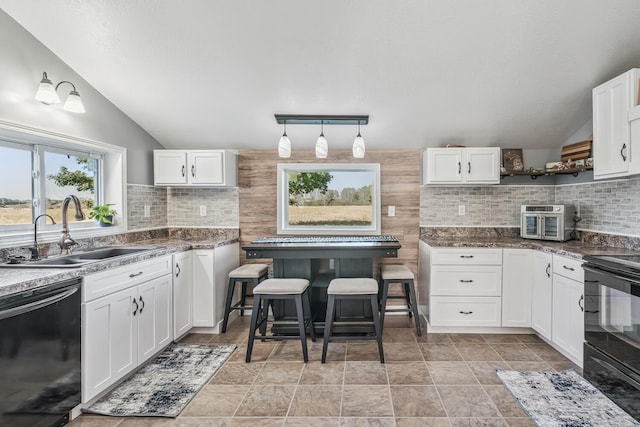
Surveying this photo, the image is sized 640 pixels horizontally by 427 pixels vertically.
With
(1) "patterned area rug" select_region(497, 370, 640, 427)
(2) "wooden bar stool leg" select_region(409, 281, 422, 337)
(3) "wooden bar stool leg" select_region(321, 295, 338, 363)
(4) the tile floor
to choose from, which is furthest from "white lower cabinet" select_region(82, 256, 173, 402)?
(1) "patterned area rug" select_region(497, 370, 640, 427)

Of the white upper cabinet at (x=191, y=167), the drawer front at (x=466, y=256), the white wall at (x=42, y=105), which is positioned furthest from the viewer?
the white upper cabinet at (x=191, y=167)

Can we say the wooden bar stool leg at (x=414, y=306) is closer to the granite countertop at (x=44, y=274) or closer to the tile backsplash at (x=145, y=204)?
the granite countertop at (x=44, y=274)

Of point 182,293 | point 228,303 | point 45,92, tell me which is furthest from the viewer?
point 228,303

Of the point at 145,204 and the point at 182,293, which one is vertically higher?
the point at 145,204

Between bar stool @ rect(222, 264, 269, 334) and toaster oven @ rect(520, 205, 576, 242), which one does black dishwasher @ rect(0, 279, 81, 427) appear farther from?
toaster oven @ rect(520, 205, 576, 242)

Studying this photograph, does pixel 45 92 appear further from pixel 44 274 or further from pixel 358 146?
pixel 358 146

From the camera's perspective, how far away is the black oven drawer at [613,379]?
184cm

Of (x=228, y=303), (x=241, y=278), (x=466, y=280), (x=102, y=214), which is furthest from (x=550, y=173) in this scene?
(x=102, y=214)

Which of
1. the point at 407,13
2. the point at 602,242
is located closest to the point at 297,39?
the point at 407,13

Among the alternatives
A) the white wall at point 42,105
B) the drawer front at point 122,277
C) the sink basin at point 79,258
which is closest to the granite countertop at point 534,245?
the drawer front at point 122,277

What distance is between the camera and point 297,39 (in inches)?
92.4

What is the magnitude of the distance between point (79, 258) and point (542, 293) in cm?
370

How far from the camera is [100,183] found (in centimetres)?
307

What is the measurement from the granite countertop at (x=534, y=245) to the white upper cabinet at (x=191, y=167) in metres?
2.23
